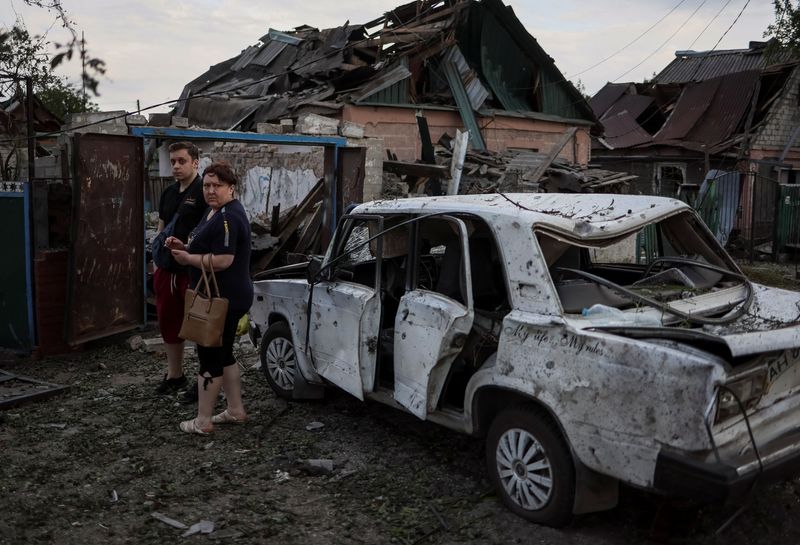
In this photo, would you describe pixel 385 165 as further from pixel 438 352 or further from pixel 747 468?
pixel 747 468

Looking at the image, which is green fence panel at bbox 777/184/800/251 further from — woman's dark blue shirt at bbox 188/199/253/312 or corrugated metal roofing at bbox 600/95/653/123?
woman's dark blue shirt at bbox 188/199/253/312

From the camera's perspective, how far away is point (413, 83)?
17.2 meters

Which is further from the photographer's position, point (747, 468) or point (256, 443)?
point (256, 443)

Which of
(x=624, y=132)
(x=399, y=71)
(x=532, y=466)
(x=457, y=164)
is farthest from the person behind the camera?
(x=624, y=132)

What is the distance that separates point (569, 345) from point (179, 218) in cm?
335

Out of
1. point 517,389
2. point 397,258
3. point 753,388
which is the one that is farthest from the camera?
point 397,258

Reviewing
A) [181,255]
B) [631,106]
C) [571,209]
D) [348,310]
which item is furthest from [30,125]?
[631,106]

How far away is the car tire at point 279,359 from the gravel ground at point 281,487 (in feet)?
0.47

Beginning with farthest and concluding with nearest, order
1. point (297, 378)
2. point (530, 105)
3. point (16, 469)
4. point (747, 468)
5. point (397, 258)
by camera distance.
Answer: point (530, 105) < point (297, 378) < point (397, 258) < point (16, 469) < point (747, 468)

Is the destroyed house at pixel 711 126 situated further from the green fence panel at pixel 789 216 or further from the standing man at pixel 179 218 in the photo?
the standing man at pixel 179 218

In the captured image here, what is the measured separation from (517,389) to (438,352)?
60 centimetres

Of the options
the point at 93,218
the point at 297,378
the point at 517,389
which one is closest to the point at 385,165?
the point at 93,218

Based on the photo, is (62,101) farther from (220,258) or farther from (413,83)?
(220,258)

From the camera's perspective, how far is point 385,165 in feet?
42.1
